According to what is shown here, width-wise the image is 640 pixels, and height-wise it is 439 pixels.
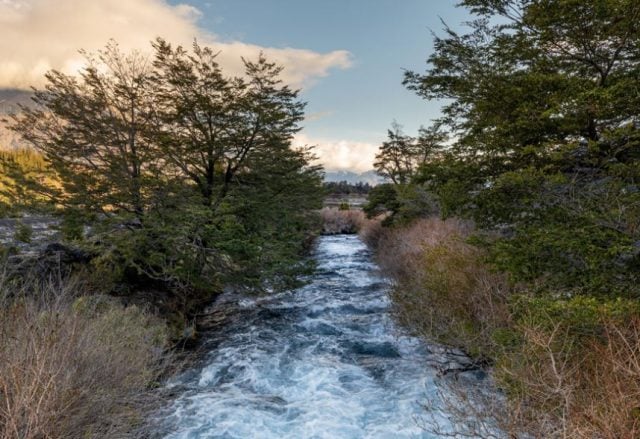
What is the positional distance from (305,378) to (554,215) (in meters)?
5.63

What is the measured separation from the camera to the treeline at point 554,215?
3.80 m

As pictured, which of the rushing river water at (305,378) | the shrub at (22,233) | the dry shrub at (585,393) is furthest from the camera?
the shrub at (22,233)

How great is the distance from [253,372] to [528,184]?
6489mm

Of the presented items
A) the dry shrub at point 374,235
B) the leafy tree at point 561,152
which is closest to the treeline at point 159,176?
the leafy tree at point 561,152

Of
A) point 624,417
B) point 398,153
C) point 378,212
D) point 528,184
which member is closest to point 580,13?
point 528,184

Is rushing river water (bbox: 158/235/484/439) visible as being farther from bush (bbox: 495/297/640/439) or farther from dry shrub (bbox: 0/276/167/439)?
bush (bbox: 495/297/640/439)

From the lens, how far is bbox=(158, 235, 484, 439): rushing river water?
19.5 ft

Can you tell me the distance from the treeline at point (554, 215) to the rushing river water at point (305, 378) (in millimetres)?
1461

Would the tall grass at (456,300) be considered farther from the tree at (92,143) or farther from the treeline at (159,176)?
the tree at (92,143)

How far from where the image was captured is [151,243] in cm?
1009

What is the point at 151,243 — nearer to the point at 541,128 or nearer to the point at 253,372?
the point at 253,372

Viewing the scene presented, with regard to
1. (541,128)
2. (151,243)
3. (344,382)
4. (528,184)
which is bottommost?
(344,382)

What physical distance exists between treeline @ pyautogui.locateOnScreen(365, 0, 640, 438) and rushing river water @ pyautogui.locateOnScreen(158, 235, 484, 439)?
1461 mm

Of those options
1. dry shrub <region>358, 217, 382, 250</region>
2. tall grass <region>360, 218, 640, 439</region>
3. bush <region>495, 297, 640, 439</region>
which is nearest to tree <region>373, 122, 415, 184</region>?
dry shrub <region>358, 217, 382, 250</region>
